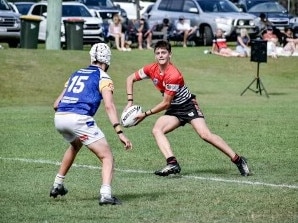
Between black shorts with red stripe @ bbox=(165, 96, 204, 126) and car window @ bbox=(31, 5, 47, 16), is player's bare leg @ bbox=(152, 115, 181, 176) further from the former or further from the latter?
car window @ bbox=(31, 5, 47, 16)

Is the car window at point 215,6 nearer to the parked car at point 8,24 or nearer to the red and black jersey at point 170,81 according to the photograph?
the parked car at point 8,24

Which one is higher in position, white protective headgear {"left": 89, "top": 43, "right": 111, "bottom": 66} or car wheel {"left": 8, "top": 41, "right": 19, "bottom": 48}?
white protective headgear {"left": 89, "top": 43, "right": 111, "bottom": 66}

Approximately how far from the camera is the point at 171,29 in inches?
1799

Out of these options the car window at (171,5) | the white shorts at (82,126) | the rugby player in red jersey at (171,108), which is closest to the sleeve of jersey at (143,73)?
the rugby player in red jersey at (171,108)

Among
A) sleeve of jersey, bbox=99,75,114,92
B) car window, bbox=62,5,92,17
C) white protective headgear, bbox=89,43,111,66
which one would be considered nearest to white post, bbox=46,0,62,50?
car window, bbox=62,5,92,17

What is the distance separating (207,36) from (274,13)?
5938 mm

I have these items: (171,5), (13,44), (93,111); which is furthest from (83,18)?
(93,111)

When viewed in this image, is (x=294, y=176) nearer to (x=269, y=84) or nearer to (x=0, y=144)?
(x=0, y=144)

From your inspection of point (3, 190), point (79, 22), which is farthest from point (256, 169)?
point (79, 22)

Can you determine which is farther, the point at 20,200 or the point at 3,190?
the point at 3,190

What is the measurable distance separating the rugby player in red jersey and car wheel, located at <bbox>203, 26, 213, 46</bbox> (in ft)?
102

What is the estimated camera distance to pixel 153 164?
608 inches

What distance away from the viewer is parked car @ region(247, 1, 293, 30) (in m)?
49.5

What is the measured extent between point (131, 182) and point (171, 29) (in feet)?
107
